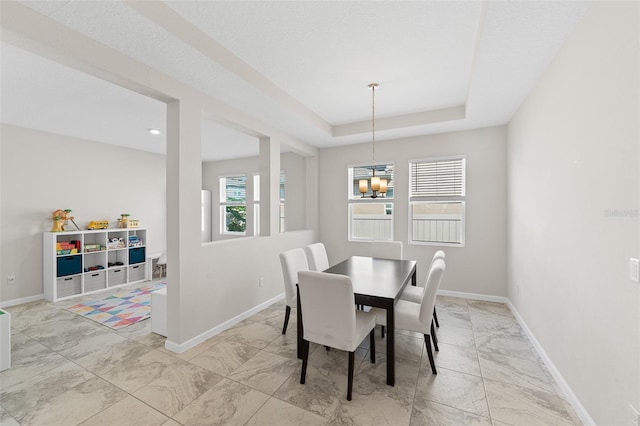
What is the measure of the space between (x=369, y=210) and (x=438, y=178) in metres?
1.24

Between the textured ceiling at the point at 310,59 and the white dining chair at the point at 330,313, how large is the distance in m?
1.88

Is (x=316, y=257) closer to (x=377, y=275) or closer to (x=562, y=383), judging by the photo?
(x=377, y=275)

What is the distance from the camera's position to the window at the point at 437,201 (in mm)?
4164

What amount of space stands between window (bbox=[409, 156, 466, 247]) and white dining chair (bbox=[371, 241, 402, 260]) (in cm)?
78

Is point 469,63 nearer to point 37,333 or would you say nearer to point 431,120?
point 431,120

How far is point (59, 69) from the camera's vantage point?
246cm

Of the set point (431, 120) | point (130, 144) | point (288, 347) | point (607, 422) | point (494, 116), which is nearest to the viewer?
point (607, 422)

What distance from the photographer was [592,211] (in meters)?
1.63

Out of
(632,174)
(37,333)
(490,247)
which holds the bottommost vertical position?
(37,333)

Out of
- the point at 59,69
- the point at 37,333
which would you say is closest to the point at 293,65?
the point at 59,69

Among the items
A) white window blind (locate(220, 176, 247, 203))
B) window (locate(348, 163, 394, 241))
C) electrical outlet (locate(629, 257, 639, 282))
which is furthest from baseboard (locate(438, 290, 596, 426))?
white window blind (locate(220, 176, 247, 203))

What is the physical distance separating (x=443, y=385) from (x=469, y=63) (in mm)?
2809

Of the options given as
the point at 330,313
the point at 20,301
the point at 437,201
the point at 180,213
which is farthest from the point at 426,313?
the point at 20,301

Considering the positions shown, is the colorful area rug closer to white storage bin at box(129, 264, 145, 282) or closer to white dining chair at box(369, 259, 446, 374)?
white storage bin at box(129, 264, 145, 282)
